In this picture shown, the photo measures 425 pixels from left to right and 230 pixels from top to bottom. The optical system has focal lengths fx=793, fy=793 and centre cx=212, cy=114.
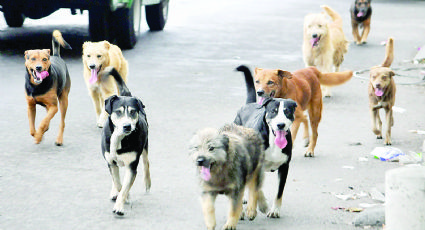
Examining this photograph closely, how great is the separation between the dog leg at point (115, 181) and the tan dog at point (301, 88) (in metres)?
1.95

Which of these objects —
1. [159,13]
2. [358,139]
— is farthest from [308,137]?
[159,13]

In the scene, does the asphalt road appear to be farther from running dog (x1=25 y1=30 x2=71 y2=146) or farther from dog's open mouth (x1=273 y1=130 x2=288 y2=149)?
dog's open mouth (x1=273 y1=130 x2=288 y2=149)

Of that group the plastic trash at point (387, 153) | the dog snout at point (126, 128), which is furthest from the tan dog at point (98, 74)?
the dog snout at point (126, 128)

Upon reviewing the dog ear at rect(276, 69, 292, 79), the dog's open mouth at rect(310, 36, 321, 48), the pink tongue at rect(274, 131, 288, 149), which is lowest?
the dog's open mouth at rect(310, 36, 321, 48)

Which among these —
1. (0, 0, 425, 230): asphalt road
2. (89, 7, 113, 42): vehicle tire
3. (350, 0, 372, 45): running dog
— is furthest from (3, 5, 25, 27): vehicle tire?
(350, 0, 372, 45): running dog

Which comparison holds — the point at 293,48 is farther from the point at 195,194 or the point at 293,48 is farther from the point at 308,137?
the point at 195,194

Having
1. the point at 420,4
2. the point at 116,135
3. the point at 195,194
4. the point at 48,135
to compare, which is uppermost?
the point at 116,135

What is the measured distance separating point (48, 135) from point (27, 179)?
1.86 metres

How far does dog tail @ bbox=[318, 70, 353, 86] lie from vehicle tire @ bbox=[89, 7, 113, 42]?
7.10m

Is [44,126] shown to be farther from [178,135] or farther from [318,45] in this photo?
[318,45]

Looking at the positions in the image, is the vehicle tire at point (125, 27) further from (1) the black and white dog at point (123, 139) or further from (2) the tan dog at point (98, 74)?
(1) the black and white dog at point (123, 139)

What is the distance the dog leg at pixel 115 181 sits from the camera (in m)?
6.40

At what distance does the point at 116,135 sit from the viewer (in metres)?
6.18

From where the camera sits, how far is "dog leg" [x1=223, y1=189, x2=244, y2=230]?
5.48 m
